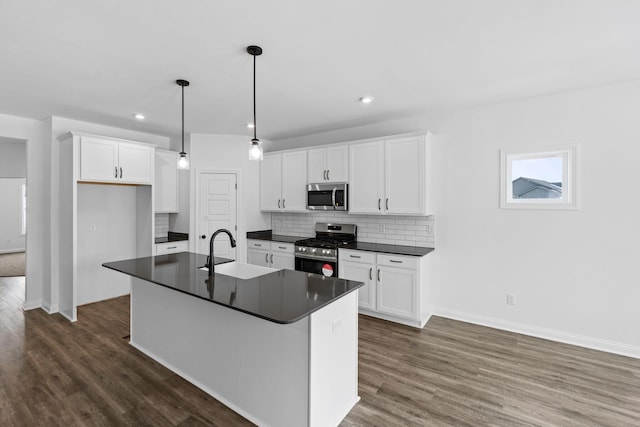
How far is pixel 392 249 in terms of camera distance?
4016 millimetres

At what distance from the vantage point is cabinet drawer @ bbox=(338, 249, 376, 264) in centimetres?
402

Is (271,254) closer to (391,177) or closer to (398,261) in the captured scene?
(398,261)

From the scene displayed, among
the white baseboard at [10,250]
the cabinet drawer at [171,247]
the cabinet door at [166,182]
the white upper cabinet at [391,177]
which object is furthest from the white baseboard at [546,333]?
the white baseboard at [10,250]

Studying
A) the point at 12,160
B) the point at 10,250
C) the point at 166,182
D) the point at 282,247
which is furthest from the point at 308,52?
the point at 10,250

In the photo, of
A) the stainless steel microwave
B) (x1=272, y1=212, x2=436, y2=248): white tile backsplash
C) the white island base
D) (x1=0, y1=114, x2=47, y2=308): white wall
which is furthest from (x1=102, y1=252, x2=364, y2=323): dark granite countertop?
(x1=0, y1=114, x2=47, y2=308): white wall

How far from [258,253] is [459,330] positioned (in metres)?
3.10

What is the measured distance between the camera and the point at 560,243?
3393mm

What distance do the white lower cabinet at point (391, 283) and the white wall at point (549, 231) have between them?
55 cm

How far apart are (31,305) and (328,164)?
15.2 feet

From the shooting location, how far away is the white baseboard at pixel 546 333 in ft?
10.2

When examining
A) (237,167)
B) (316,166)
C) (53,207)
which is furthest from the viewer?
(237,167)

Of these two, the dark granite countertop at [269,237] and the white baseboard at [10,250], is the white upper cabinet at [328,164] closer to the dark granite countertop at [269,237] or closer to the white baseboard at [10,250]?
the dark granite countertop at [269,237]

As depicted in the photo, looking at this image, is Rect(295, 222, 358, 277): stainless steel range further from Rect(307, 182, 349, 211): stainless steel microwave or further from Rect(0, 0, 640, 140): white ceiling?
Rect(0, 0, 640, 140): white ceiling

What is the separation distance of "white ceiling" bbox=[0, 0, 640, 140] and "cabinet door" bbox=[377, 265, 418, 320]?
202 centimetres
